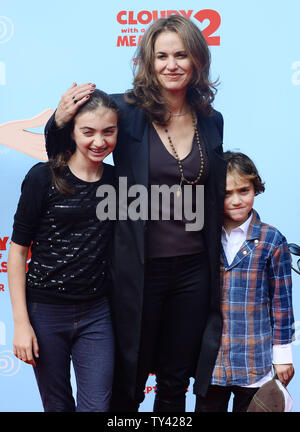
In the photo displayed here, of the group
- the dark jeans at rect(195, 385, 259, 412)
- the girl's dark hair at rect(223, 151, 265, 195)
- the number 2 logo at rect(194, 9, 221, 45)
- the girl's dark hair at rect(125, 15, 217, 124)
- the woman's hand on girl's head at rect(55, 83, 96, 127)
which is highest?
the number 2 logo at rect(194, 9, 221, 45)

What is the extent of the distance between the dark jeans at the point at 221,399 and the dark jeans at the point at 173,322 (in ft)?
0.23

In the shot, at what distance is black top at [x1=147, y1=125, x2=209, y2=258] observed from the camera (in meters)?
1.31

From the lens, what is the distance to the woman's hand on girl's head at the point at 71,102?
1229 millimetres

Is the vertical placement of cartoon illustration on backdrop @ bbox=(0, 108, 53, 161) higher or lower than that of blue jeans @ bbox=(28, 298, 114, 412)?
higher

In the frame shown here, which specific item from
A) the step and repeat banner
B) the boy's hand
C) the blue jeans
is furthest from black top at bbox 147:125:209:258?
the step and repeat banner

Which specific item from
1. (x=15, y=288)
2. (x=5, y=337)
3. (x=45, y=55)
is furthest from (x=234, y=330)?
(x=45, y=55)

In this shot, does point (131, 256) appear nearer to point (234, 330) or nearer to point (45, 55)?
point (234, 330)

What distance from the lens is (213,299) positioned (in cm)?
136

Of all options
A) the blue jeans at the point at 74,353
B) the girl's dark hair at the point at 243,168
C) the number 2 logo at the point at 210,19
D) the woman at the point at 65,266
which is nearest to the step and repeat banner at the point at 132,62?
the number 2 logo at the point at 210,19

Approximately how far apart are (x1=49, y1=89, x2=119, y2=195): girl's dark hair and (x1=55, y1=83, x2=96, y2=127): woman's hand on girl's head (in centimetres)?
2

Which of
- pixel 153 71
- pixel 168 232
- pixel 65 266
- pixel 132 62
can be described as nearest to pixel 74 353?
pixel 65 266

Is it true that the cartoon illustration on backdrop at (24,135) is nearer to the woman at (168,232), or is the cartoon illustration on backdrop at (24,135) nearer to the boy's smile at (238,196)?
the woman at (168,232)
